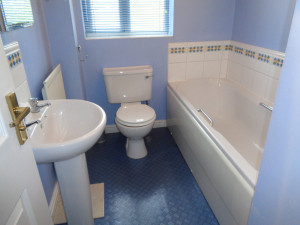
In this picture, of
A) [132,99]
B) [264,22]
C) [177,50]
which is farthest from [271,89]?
[132,99]

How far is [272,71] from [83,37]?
1.77 meters

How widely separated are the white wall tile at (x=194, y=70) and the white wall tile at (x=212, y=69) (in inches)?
2.0

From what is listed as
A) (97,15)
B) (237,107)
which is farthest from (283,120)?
(97,15)

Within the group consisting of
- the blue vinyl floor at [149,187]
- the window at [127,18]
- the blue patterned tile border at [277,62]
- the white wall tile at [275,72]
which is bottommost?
the blue vinyl floor at [149,187]

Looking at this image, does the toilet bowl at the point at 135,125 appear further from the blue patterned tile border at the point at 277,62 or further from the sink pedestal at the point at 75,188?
the blue patterned tile border at the point at 277,62

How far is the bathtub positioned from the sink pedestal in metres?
0.82

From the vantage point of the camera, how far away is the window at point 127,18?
2.26 meters

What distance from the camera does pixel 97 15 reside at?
7.48ft

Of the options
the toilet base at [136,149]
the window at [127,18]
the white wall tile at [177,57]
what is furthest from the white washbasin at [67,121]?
the white wall tile at [177,57]

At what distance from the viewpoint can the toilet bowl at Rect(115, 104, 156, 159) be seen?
2.04 metres

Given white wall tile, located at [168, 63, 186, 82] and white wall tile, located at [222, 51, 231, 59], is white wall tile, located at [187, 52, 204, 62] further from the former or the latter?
white wall tile, located at [222, 51, 231, 59]

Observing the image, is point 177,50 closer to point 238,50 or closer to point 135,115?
point 238,50

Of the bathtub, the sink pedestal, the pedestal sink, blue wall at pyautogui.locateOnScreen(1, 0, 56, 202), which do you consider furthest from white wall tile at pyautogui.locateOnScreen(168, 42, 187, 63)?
the sink pedestal

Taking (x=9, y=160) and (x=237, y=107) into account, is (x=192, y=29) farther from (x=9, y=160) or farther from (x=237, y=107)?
(x=9, y=160)
